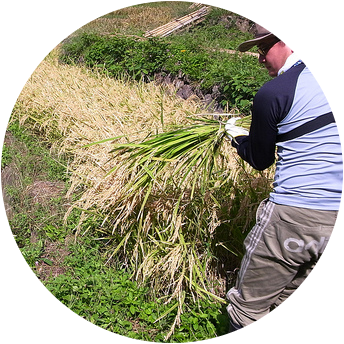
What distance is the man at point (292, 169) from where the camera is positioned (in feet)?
5.23

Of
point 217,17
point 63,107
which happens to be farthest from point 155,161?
point 217,17

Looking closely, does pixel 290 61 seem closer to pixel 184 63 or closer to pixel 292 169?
pixel 292 169

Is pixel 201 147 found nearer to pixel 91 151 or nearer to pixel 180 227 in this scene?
pixel 180 227

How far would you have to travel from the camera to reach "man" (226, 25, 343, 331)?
5.23 ft

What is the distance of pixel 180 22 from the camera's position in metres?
9.06

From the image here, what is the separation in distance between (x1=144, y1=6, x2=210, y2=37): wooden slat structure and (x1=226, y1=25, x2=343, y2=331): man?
7409 mm

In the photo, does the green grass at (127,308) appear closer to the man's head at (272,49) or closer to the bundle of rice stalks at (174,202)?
the bundle of rice stalks at (174,202)

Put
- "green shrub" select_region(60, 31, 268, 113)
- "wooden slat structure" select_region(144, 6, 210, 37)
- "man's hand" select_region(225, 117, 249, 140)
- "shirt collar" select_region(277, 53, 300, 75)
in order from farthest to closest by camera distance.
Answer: "wooden slat structure" select_region(144, 6, 210, 37) < "green shrub" select_region(60, 31, 268, 113) < "man's hand" select_region(225, 117, 249, 140) < "shirt collar" select_region(277, 53, 300, 75)

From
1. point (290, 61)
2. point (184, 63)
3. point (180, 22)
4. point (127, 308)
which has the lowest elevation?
point (127, 308)

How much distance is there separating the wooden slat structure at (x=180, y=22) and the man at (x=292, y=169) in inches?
292

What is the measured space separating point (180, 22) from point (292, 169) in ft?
27.0

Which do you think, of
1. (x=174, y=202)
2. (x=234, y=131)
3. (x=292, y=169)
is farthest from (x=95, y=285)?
(x=292, y=169)

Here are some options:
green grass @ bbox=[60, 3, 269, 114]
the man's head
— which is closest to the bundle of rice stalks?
the man's head

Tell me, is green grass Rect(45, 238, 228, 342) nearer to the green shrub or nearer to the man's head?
the man's head
